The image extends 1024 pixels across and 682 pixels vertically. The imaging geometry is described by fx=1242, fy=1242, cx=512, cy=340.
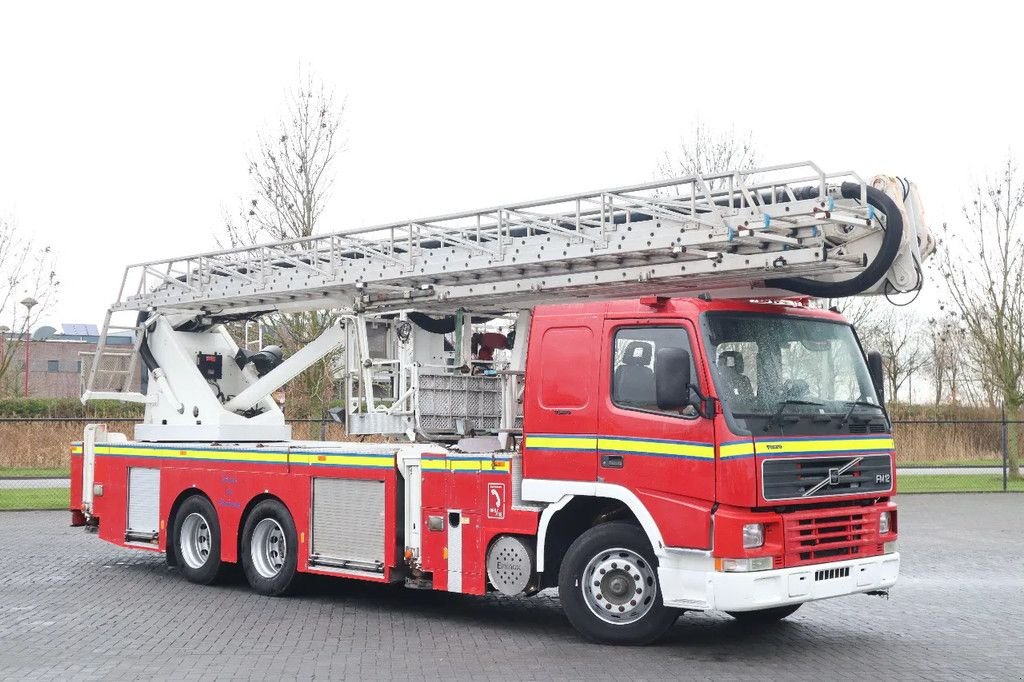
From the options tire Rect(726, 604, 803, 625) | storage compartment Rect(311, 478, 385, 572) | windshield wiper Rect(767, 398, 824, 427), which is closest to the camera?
windshield wiper Rect(767, 398, 824, 427)

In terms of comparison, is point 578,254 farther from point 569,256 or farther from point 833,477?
point 833,477

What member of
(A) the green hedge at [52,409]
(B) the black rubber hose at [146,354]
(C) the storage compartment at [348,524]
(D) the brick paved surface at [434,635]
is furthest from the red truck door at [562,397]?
(A) the green hedge at [52,409]

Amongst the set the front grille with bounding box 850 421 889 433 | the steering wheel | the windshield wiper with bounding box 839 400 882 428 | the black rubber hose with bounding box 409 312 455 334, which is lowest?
the front grille with bounding box 850 421 889 433

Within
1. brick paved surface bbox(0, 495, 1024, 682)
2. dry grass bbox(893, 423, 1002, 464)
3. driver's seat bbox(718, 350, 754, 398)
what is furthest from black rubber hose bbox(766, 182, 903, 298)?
dry grass bbox(893, 423, 1002, 464)

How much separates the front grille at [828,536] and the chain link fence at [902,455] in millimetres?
13881

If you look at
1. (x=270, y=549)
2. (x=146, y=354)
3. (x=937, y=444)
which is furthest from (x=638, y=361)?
(x=937, y=444)

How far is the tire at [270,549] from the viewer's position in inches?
473

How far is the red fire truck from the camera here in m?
8.92

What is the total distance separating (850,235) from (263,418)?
8.10 metres

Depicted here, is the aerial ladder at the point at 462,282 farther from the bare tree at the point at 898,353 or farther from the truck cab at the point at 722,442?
the bare tree at the point at 898,353

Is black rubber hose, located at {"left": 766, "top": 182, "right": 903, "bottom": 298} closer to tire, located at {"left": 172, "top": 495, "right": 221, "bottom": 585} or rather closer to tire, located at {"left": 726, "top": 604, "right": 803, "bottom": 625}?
tire, located at {"left": 726, "top": 604, "right": 803, "bottom": 625}

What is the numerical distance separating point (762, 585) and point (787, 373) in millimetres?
1668

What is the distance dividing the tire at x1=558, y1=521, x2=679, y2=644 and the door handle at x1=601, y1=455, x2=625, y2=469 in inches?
17.1

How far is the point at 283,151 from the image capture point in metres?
25.2
